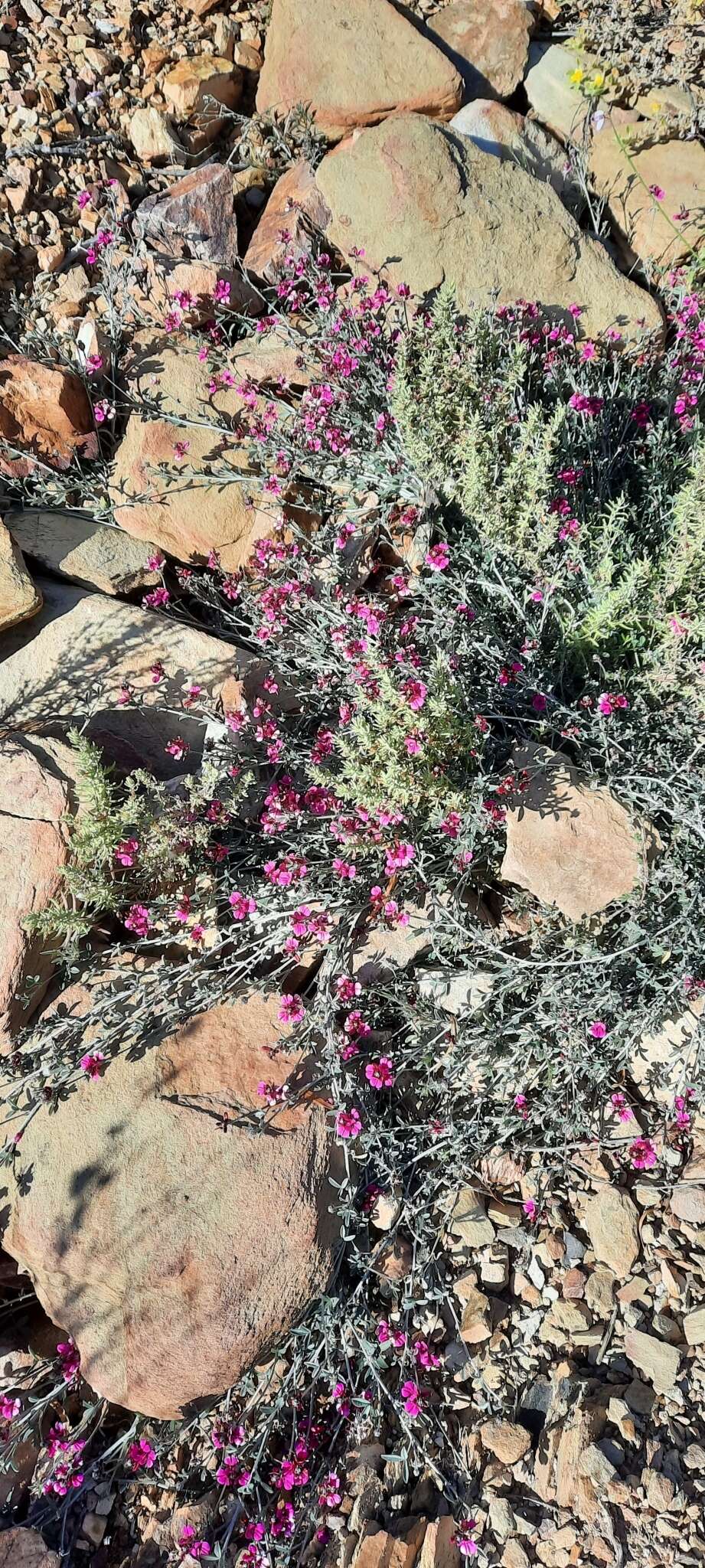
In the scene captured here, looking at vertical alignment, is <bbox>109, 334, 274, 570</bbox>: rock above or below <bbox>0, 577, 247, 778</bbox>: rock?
above

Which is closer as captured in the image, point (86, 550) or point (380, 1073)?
point (380, 1073)

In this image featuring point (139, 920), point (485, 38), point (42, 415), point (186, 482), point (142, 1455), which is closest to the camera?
point (142, 1455)

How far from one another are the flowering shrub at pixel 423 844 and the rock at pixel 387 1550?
14 cm

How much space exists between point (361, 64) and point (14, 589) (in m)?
3.12

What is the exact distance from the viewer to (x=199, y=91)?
463 centimetres

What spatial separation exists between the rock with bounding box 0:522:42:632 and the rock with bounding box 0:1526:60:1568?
3.24 m

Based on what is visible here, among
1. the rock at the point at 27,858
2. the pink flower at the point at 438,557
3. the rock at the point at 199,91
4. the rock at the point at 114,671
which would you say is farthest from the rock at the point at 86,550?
the rock at the point at 199,91

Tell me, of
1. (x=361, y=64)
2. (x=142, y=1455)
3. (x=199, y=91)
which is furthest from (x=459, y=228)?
(x=142, y=1455)

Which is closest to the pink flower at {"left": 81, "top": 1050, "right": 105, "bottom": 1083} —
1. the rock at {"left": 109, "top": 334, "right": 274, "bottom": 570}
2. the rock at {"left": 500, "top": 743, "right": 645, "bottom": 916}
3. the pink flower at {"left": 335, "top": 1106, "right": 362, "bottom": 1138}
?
the pink flower at {"left": 335, "top": 1106, "right": 362, "bottom": 1138}

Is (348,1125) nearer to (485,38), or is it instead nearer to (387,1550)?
(387,1550)

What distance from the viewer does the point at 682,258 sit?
14.5 ft

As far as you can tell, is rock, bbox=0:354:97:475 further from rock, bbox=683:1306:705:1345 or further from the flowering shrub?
rock, bbox=683:1306:705:1345

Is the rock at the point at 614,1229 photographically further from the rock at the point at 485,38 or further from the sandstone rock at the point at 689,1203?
the rock at the point at 485,38

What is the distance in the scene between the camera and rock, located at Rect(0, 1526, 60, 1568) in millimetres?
2762
